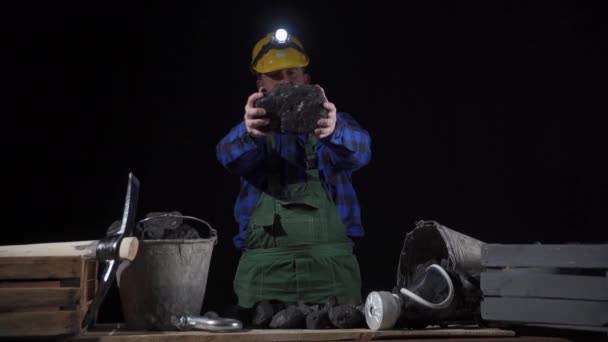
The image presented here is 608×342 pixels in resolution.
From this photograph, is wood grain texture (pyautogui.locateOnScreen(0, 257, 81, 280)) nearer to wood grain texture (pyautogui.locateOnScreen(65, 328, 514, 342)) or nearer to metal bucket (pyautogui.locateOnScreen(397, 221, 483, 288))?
wood grain texture (pyautogui.locateOnScreen(65, 328, 514, 342))

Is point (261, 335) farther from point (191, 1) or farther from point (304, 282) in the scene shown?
point (191, 1)

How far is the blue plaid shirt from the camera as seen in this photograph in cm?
301

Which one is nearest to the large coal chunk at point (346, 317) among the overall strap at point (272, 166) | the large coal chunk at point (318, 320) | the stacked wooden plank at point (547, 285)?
the large coal chunk at point (318, 320)

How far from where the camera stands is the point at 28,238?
4.07 m

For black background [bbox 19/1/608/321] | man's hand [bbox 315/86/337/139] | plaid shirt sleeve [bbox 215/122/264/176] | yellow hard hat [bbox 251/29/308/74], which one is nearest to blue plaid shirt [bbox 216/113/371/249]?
plaid shirt sleeve [bbox 215/122/264/176]

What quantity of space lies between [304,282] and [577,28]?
96.0 inches

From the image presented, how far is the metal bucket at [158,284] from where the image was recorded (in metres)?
2.49

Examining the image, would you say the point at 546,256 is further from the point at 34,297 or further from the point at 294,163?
the point at 34,297

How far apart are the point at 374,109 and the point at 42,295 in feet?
8.59

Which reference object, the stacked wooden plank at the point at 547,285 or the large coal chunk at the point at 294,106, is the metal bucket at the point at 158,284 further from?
the stacked wooden plank at the point at 547,285

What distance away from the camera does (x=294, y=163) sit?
317 centimetres

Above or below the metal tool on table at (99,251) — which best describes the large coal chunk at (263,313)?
below

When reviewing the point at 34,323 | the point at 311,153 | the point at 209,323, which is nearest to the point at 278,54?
the point at 311,153

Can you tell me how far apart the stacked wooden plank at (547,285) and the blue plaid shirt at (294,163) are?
0.83 meters
